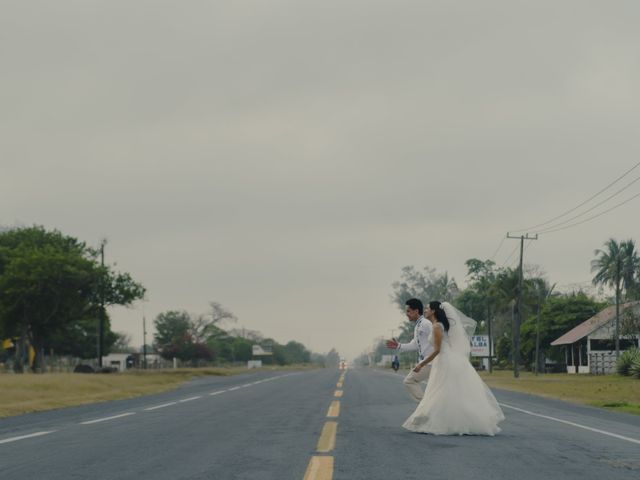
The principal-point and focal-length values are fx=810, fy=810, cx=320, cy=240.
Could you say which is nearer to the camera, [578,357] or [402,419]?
[402,419]

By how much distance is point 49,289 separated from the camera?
175 feet

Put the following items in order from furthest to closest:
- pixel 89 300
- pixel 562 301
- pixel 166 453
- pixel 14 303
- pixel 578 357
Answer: pixel 562 301
pixel 578 357
pixel 89 300
pixel 14 303
pixel 166 453

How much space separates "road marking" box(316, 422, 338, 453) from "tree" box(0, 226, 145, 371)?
43.9 meters

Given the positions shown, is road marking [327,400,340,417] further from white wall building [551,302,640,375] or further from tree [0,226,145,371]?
white wall building [551,302,640,375]

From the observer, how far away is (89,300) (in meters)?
57.2

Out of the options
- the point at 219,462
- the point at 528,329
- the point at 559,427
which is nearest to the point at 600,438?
the point at 559,427

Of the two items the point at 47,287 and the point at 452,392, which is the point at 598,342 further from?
the point at 452,392

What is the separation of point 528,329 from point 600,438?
6832cm

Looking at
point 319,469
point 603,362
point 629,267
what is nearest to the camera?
point 319,469

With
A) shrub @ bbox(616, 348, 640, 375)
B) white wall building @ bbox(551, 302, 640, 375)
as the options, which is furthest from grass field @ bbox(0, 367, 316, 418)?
white wall building @ bbox(551, 302, 640, 375)

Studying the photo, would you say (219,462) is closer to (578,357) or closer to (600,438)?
(600,438)

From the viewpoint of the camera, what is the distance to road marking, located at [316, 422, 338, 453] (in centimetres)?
898

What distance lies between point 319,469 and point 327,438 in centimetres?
286

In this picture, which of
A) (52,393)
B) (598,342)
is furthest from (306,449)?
(598,342)
